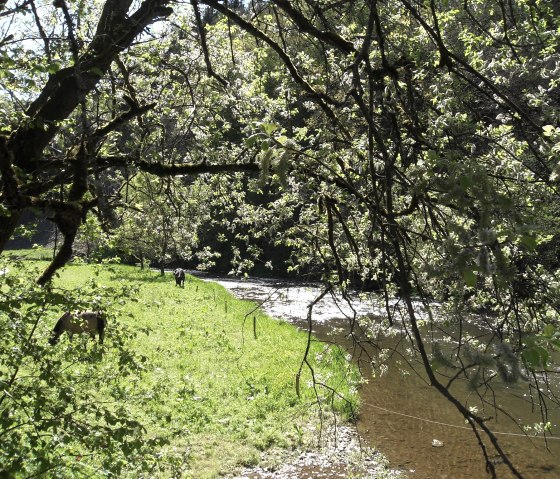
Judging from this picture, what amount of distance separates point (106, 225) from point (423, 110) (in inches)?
116

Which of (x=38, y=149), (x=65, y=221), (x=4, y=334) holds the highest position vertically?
(x=38, y=149)

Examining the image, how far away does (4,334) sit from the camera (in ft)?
14.0

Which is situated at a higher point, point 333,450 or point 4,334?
point 4,334

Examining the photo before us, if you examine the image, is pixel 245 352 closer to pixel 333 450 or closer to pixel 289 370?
pixel 289 370

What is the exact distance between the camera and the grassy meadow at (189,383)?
15.7ft

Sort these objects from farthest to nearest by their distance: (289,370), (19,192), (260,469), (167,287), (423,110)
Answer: (167,287)
(289,370)
(260,469)
(423,110)
(19,192)

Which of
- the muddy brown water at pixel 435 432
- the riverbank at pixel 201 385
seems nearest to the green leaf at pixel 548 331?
the riverbank at pixel 201 385

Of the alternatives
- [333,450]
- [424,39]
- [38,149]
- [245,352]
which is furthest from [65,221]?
[245,352]

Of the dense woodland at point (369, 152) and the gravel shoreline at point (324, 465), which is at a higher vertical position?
the dense woodland at point (369, 152)

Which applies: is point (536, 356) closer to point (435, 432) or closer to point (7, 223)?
point (7, 223)

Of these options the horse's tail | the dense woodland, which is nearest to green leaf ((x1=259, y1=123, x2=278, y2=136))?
the dense woodland

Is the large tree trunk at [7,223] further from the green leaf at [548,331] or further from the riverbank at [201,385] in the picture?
the green leaf at [548,331]

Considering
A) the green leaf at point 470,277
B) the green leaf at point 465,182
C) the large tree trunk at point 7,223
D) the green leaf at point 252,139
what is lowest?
the green leaf at point 470,277

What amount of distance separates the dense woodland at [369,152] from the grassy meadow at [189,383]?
2.53 ft
